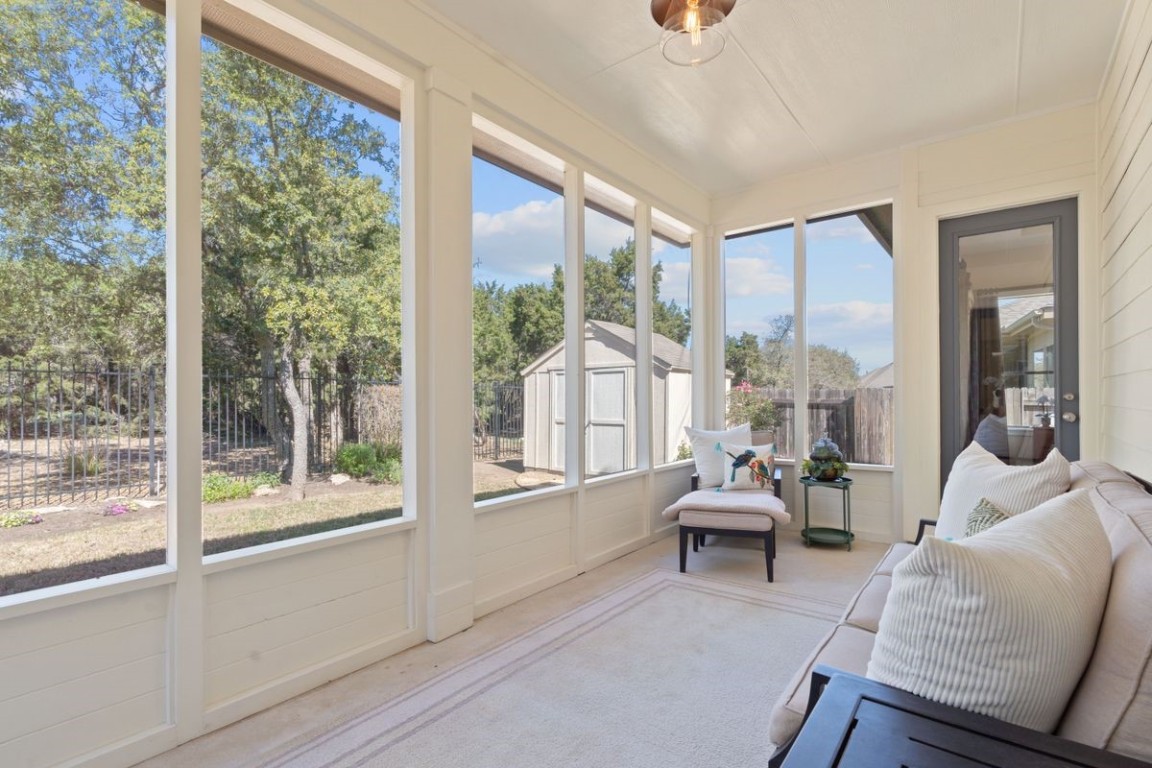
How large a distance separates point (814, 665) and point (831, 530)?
315 centimetres

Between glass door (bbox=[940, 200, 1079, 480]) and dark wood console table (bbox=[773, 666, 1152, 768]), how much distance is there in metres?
3.62

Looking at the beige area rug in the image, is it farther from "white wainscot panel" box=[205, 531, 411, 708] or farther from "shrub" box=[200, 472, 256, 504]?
"shrub" box=[200, 472, 256, 504]

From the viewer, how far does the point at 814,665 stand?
4.63 ft

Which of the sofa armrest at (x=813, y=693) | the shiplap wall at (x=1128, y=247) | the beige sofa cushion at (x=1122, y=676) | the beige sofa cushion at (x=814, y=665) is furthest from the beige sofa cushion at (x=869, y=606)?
the shiplap wall at (x=1128, y=247)

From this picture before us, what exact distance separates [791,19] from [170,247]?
288cm

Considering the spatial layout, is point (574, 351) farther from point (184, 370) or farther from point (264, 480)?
point (184, 370)

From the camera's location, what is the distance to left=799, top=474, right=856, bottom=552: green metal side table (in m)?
4.03

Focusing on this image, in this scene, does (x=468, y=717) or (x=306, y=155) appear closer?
(x=468, y=717)

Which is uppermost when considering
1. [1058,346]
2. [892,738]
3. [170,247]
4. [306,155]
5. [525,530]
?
[306,155]

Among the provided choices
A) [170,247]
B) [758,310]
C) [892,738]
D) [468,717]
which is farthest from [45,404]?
[758,310]

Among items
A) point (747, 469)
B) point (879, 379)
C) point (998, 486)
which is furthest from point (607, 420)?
point (998, 486)

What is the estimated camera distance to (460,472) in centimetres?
274

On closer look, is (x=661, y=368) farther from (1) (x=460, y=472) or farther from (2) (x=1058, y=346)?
(2) (x=1058, y=346)

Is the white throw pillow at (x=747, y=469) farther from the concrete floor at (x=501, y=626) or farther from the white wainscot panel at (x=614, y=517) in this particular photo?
the white wainscot panel at (x=614, y=517)
